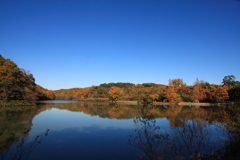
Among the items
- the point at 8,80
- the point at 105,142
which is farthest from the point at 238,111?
the point at 8,80

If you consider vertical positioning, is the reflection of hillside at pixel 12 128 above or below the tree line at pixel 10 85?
below

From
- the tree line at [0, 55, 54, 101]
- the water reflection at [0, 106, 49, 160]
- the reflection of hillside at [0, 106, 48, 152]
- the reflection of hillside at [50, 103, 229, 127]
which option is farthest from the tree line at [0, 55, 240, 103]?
the reflection of hillside at [0, 106, 48, 152]

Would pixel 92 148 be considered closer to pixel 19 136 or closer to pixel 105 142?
pixel 105 142

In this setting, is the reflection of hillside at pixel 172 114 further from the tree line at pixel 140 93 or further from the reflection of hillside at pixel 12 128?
the reflection of hillside at pixel 12 128

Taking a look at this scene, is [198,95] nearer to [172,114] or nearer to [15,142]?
[172,114]

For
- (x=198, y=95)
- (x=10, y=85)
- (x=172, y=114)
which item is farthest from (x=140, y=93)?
(x=10, y=85)

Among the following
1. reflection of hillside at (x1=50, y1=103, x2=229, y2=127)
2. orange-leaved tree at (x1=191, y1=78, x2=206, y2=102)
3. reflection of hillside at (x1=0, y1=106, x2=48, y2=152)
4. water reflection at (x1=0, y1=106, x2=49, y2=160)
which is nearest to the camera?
water reflection at (x1=0, y1=106, x2=49, y2=160)

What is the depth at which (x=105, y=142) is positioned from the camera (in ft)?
20.6

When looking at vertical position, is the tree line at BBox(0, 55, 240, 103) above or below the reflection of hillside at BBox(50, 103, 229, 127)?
above

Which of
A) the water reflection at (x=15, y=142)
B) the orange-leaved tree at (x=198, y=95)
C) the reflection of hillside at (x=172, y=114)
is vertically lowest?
the water reflection at (x=15, y=142)

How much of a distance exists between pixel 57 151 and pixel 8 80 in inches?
771

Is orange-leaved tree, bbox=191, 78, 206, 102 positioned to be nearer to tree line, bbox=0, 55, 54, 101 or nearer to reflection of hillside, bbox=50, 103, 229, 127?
reflection of hillside, bbox=50, 103, 229, 127

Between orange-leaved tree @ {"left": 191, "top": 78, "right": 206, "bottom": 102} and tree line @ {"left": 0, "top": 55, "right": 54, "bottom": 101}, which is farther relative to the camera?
orange-leaved tree @ {"left": 191, "top": 78, "right": 206, "bottom": 102}

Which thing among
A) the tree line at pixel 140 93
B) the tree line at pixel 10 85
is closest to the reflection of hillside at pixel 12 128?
the tree line at pixel 140 93
